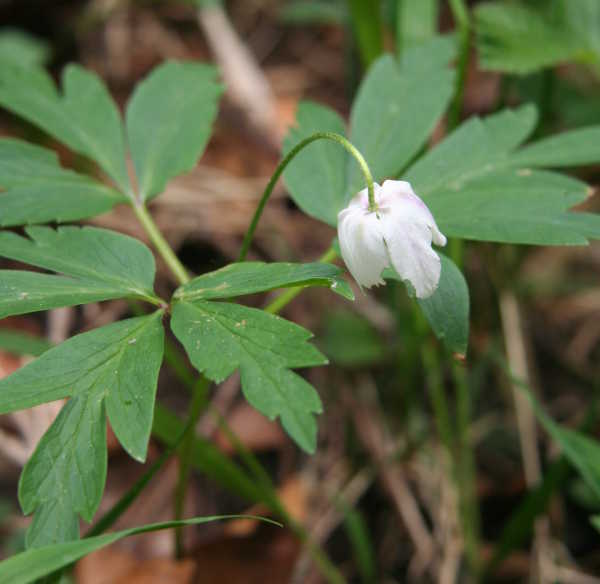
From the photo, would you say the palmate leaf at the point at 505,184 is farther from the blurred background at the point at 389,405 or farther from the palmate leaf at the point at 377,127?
the blurred background at the point at 389,405

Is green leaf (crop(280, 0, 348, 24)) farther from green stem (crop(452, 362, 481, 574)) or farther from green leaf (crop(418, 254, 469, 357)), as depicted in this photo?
green leaf (crop(418, 254, 469, 357))

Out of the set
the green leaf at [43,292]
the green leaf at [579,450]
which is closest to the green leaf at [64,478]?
the green leaf at [43,292]

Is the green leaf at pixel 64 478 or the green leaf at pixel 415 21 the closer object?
the green leaf at pixel 64 478

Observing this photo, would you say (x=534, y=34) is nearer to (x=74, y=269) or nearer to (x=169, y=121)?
(x=169, y=121)


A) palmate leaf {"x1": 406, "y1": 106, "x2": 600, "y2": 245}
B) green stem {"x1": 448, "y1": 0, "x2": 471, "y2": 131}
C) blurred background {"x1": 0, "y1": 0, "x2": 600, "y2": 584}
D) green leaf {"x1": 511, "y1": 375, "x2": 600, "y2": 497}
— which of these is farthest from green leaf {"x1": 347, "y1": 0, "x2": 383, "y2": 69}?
green leaf {"x1": 511, "y1": 375, "x2": 600, "y2": 497}

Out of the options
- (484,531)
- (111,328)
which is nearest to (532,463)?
(484,531)

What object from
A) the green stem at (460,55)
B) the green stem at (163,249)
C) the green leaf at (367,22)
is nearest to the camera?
the green stem at (163,249)

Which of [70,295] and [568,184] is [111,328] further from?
[568,184]
